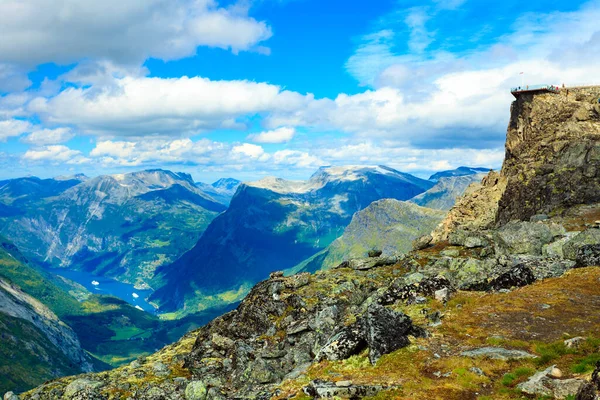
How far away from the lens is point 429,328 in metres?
28.8

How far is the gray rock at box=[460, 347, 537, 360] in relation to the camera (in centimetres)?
2242

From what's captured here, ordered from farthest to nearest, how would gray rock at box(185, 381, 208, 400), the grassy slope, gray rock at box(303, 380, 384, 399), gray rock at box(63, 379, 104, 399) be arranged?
gray rock at box(63, 379, 104, 399) < gray rock at box(185, 381, 208, 400) < gray rock at box(303, 380, 384, 399) < the grassy slope

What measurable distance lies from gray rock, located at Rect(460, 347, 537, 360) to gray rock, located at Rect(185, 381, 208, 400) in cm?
2700

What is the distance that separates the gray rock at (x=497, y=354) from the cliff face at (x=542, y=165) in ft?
202

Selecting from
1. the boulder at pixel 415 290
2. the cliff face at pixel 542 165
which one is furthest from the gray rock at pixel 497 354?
the cliff face at pixel 542 165

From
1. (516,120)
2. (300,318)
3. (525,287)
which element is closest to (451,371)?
(525,287)

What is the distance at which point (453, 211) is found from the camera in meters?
105

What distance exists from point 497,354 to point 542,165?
7958 centimetres

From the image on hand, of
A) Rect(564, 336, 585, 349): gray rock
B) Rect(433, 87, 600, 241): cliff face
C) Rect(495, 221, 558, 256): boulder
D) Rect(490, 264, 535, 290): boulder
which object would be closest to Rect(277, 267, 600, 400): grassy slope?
Rect(564, 336, 585, 349): gray rock

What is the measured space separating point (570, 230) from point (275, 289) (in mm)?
43202

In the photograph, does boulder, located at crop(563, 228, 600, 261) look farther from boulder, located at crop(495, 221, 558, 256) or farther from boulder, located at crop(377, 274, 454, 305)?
boulder, located at crop(377, 274, 454, 305)

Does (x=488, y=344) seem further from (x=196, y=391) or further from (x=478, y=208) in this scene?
(x=478, y=208)

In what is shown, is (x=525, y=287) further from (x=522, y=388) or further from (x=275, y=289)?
(x=275, y=289)

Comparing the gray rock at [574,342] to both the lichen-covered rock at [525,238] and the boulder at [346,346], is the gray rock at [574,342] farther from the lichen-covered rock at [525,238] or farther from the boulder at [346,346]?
the lichen-covered rock at [525,238]
